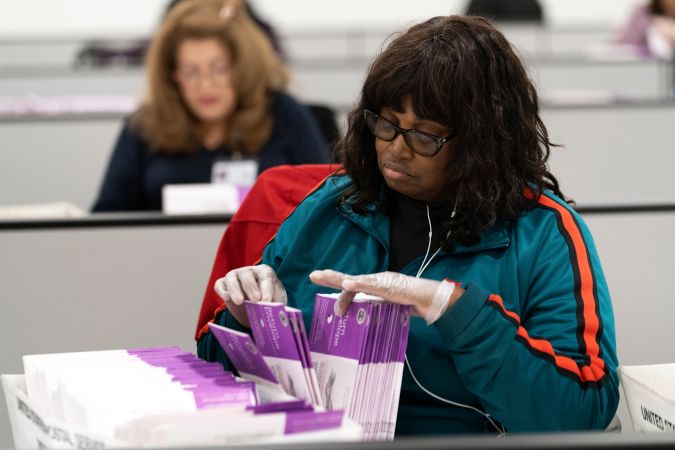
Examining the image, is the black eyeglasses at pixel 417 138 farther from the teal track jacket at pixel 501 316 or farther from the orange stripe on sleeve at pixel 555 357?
the orange stripe on sleeve at pixel 555 357

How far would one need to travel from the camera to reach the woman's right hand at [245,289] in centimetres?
134

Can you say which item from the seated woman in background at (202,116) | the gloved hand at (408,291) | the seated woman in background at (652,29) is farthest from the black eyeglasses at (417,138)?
the seated woman in background at (652,29)

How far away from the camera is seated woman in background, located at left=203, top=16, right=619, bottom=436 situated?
48.3 inches

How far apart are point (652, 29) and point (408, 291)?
519 centimetres

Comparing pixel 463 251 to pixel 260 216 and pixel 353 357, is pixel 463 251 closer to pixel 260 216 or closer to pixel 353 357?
pixel 353 357

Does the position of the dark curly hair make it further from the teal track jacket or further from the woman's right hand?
the woman's right hand

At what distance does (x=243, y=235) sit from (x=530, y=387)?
62cm

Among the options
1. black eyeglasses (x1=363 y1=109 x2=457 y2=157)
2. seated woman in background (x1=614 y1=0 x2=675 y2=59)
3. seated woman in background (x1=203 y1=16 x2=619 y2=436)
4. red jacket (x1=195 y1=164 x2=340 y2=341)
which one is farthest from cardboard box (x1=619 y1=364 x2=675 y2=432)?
seated woman in background (x1=614 y1=0 x2=675 y2=59)

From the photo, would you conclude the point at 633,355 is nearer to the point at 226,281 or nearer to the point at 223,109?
the point at 226,281

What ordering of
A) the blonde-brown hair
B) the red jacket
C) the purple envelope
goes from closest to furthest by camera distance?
the purple envelope, the red jacket, the blonde-brown hair

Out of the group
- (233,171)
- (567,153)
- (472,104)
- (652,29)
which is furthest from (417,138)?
(652,29)

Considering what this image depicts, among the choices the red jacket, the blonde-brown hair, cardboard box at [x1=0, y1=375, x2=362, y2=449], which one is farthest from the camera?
the blonde-brown hair

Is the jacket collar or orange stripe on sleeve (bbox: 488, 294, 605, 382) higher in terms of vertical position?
the jacket collar

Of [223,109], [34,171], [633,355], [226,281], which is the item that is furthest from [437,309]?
[34,171]
